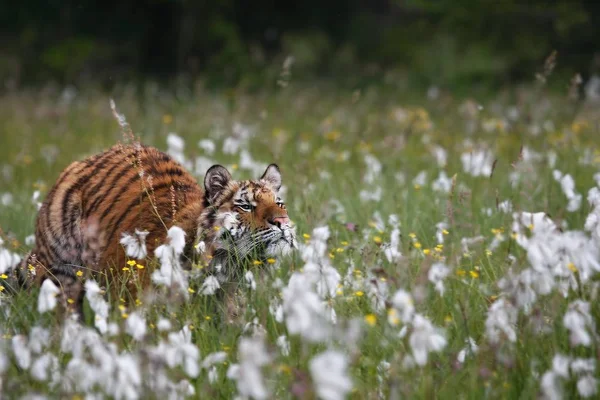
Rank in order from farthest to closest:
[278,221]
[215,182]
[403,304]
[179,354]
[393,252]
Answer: [215,182]
[278,221]
[393,252]
[179,354]
[403,304]

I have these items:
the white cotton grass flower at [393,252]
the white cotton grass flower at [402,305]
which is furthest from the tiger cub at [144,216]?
the white cotton grass flower at [402,305]

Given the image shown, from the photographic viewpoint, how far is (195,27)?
20188 millimetres

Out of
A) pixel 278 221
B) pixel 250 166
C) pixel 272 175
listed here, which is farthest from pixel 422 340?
pixel 250 166

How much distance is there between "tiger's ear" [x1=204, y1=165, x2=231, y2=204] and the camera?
180 inches

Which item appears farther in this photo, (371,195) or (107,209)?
(371,195)

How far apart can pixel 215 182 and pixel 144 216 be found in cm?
51

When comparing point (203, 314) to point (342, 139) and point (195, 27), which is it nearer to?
point (342, 139)

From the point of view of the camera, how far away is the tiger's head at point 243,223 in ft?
14.1

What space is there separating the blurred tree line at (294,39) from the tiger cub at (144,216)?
11996 millimetres

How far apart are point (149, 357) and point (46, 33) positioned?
2063cm

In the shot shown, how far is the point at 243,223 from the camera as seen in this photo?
438 cm

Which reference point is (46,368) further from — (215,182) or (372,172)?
(372,172)

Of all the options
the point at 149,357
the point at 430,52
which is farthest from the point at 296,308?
the point at 430,52

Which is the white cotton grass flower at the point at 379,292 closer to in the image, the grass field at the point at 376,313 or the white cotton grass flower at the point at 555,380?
the grass field at the point at 376,313
